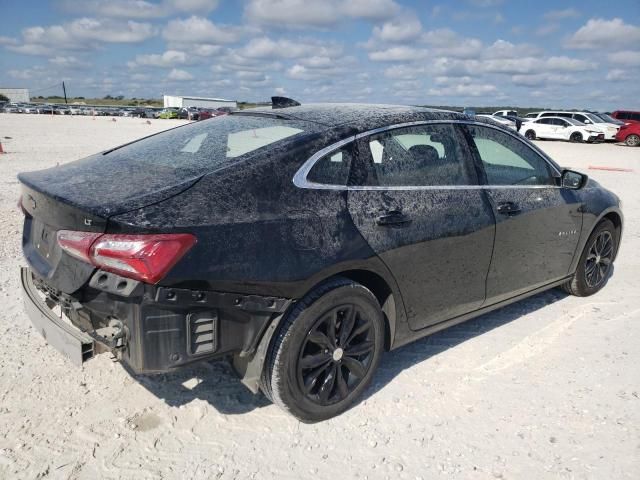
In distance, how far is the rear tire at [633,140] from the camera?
1100 inches

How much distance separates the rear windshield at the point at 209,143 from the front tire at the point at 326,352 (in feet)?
2.76

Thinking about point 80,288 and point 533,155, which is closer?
point 80,288

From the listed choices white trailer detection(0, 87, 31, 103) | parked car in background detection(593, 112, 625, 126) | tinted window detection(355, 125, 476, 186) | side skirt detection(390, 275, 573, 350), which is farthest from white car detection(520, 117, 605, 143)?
white trailer detection(0, 87, 31, 103)

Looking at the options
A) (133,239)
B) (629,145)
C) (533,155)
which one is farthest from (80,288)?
(629,145)

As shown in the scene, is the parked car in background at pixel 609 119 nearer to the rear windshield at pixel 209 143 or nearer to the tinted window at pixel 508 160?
the tinted window at pixel 508 160

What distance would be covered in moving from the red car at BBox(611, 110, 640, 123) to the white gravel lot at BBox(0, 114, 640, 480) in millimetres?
30661

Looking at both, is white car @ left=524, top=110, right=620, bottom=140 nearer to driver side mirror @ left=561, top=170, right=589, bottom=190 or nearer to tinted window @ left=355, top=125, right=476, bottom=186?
driver side mirror @ left=561, top=170, right=589, bottom=190

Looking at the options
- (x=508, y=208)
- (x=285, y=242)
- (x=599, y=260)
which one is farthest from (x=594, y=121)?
(x=285, y=242)

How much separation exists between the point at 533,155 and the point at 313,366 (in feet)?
8.33

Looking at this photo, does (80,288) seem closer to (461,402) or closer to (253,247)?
(253,247)

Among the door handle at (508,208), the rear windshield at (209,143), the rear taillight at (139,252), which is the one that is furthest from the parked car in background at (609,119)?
the rear taillight at (139,252)

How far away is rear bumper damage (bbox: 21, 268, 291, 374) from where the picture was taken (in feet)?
7.70

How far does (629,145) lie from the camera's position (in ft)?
92.4

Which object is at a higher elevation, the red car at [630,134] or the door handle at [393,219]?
the door handle at [393,219]
